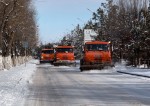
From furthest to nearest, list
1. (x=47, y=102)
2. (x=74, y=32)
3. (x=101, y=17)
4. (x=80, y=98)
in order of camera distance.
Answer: (x=74, y=32), (x=101, y=17), (x=80, y=98), (x=47, y=102)

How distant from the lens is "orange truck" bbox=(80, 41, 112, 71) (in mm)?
41875

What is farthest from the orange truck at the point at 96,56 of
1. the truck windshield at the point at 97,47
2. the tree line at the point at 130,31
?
the tree line at the point at 130,31

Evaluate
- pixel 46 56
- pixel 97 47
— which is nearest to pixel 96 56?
pixel 97 47

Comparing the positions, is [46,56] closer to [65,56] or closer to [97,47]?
[65,56]

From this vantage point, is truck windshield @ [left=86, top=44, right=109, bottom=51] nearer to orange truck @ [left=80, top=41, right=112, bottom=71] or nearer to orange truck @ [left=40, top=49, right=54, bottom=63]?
orange truck @ [left=80, top=41, right=112, bottom=71]

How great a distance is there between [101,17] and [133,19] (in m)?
29.5

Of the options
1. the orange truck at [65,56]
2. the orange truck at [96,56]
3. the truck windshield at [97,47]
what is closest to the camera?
the orange truck at [96,56]

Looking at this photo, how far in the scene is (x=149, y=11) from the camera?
55.6m

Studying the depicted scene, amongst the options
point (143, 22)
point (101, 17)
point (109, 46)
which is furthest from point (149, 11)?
point (101, 17)

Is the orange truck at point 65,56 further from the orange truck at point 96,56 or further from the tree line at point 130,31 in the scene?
the orange truck at point 96,56

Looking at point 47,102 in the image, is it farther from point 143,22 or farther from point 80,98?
point 143,22

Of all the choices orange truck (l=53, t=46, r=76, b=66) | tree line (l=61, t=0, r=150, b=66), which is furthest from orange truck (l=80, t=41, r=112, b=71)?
orange truck (l=53, t=46, r=76, b=66)

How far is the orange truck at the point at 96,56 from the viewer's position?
41.9 meters

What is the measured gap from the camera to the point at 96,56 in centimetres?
4197
